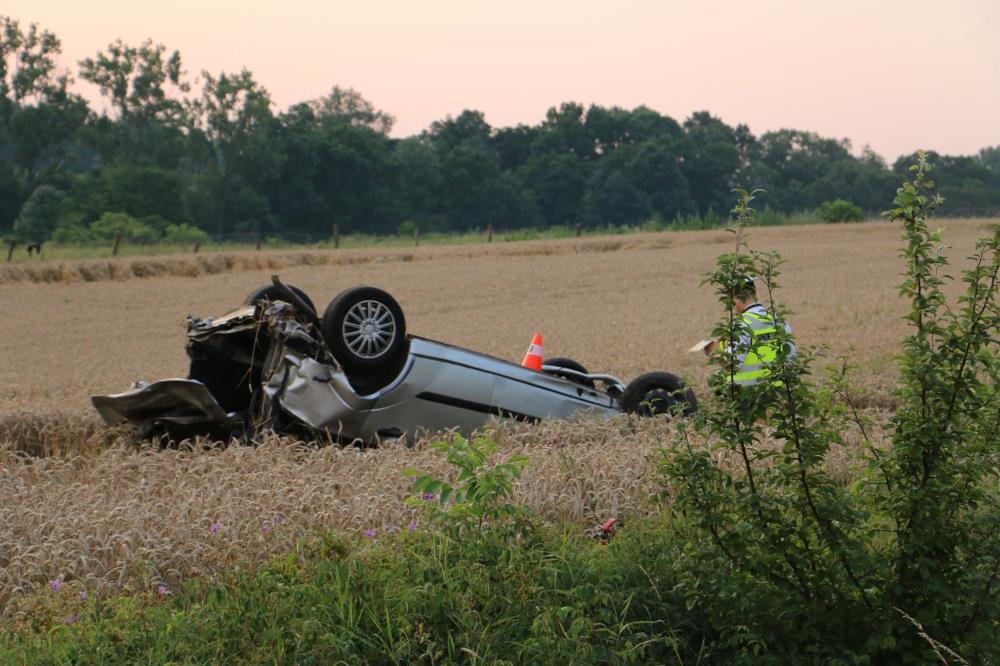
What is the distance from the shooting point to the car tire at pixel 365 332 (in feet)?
27.5

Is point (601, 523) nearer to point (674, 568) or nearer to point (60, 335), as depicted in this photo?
point (674, 568)

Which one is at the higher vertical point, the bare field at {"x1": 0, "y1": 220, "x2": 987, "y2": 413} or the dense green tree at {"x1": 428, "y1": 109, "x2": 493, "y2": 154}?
the dense green tree at {"x1": 428, "y1": 109, "x2": 493, "y2": 154}

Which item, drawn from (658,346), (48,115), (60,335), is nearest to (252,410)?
(658,346)

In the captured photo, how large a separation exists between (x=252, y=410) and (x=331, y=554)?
3.52 metres

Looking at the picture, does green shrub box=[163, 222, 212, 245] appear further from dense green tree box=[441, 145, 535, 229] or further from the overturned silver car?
the overturned silver car

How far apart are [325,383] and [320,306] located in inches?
679

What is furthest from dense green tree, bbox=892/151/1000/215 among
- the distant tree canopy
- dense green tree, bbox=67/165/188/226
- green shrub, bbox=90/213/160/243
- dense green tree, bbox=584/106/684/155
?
green shrub, bbox=90/213/160/243

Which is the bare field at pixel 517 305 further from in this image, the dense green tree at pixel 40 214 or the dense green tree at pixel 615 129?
the dense green tree at pixel 615 129

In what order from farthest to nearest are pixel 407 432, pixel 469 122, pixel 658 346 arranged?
pixel 469 122 → pixel 658 346 → pixel 407 432

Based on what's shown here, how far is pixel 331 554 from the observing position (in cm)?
523

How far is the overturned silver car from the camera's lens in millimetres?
8250

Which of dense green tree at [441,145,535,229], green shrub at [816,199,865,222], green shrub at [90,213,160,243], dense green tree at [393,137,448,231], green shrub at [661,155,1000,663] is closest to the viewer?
green shrub at [661,155,1000,663]

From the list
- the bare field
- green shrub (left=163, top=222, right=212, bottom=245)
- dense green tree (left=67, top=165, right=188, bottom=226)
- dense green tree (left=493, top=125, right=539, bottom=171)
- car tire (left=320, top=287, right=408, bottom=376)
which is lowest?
the bare field

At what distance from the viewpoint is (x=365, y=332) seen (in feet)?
27.8
